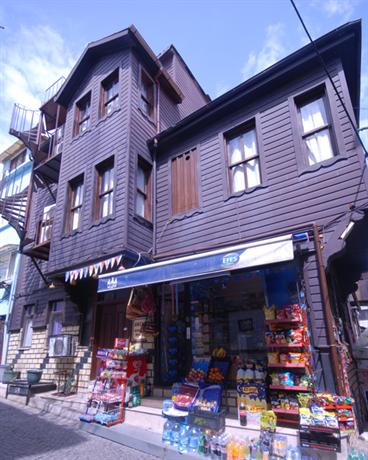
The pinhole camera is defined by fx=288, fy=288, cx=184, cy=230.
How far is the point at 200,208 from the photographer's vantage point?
743 centimetres

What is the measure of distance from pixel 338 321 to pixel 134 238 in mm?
4926

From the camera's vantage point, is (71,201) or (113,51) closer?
(71,201)

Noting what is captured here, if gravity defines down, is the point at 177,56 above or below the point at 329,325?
above

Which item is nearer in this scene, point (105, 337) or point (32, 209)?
point (105, 337)

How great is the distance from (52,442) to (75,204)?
6590mm

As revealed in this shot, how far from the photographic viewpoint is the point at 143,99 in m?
9.66

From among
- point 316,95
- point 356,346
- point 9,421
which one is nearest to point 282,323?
point 356,346

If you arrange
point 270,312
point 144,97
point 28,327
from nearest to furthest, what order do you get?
point 270,312 → point 144,97 → point 28,327

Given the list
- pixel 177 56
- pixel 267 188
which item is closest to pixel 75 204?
pixel 267 188

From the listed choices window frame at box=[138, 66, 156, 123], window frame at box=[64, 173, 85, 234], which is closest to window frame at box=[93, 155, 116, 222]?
window frame at box=[64, 173, 85, 234]

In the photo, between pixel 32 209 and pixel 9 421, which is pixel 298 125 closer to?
pixel 9 421

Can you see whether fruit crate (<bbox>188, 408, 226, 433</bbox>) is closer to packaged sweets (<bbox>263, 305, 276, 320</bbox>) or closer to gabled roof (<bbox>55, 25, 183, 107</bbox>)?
packaged sweets (<bbox>263, 305, 276, 320</bbox>)

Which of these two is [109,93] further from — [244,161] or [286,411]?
[286,411]

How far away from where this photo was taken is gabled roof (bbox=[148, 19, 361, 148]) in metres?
5.93
